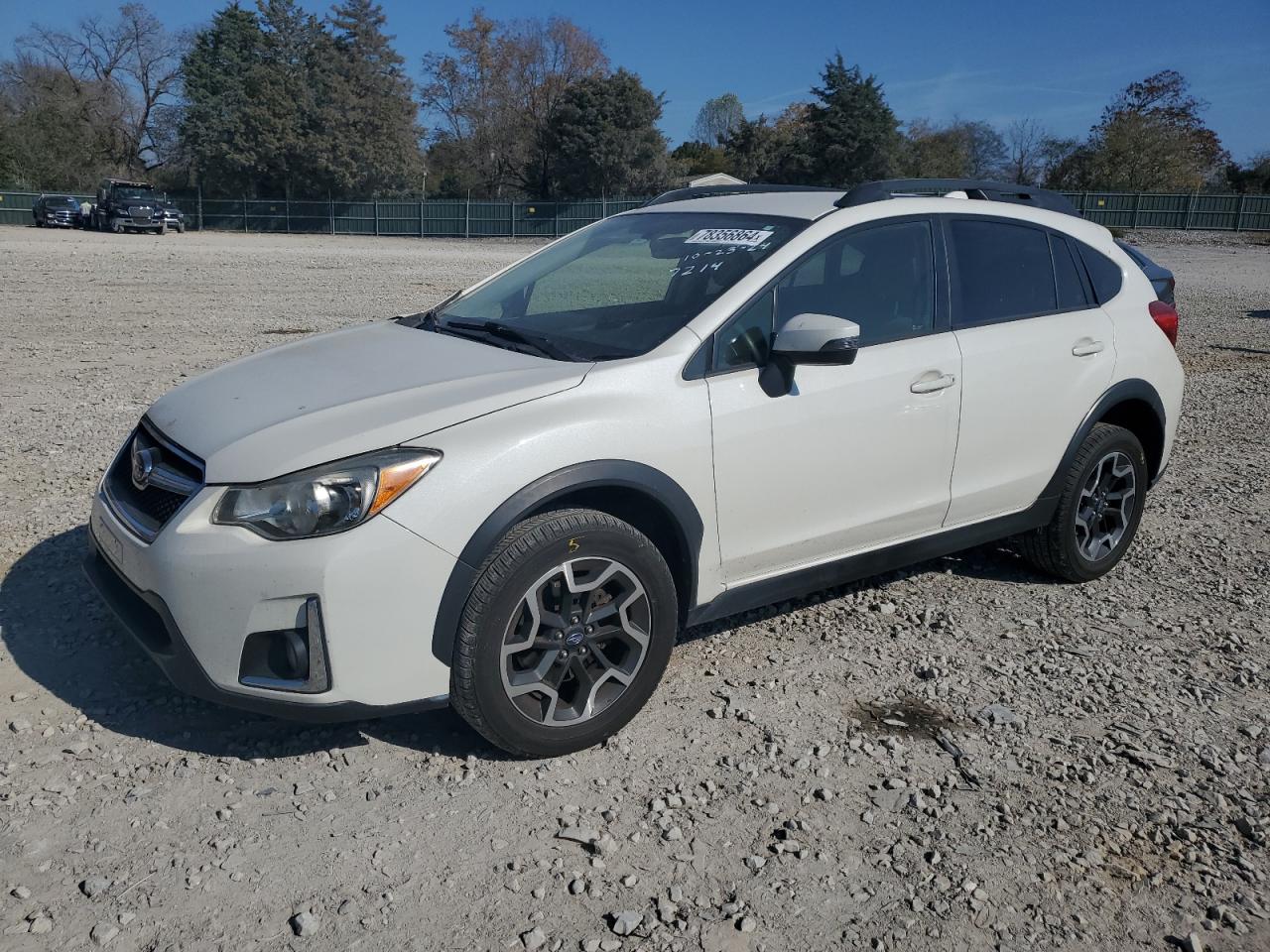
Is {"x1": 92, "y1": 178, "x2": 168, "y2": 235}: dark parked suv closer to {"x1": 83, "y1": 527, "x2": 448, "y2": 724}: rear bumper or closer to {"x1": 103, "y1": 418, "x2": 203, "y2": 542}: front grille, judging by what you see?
{"x1": 103, "y1": 418, "x2": 203, "y2": 542}: front grille

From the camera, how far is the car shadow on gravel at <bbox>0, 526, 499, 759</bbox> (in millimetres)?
3482

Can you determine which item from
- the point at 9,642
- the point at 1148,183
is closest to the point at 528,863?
the point at 9,642

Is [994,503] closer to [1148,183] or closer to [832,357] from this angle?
[832,357]

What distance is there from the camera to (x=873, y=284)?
4188 millimetres

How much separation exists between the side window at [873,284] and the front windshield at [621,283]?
0.59ft

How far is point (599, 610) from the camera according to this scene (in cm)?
340

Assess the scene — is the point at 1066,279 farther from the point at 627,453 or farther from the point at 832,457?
the point at 627,453

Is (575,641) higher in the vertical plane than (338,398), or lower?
lower

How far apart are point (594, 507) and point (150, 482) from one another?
4.73 ft

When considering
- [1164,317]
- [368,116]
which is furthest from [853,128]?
[1164,317]

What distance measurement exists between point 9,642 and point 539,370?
2423 millimetres

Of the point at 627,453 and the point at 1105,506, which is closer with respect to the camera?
the point at 627,453

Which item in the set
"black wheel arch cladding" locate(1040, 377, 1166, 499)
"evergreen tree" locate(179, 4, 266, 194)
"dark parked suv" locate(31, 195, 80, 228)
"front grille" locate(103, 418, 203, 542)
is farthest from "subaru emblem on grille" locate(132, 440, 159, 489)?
"evergreen tree" locate(179, 4, 266, 194)

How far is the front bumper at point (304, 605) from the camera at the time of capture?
294cm
